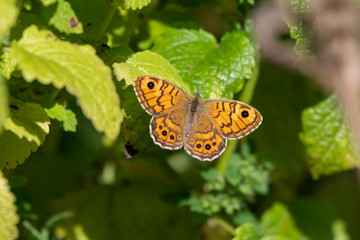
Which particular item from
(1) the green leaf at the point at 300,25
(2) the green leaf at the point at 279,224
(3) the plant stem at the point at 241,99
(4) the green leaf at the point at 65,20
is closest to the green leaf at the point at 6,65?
(4) the green leaf at the point at 65,20

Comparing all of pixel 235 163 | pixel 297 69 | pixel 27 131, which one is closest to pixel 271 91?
pixel 297 69

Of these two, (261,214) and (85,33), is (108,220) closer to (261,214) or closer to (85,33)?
(261,214)

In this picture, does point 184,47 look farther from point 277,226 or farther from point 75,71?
point 277,226

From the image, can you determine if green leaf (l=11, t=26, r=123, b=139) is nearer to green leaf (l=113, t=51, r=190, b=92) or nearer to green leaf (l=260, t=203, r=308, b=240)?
green leaf (l=113, t=51, r=190, b=92)

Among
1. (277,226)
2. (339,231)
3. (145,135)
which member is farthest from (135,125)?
(339,231)

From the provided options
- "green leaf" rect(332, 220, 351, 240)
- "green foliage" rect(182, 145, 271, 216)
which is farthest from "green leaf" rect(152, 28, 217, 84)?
"green leaf" rect(332, 220, 351, 240)
